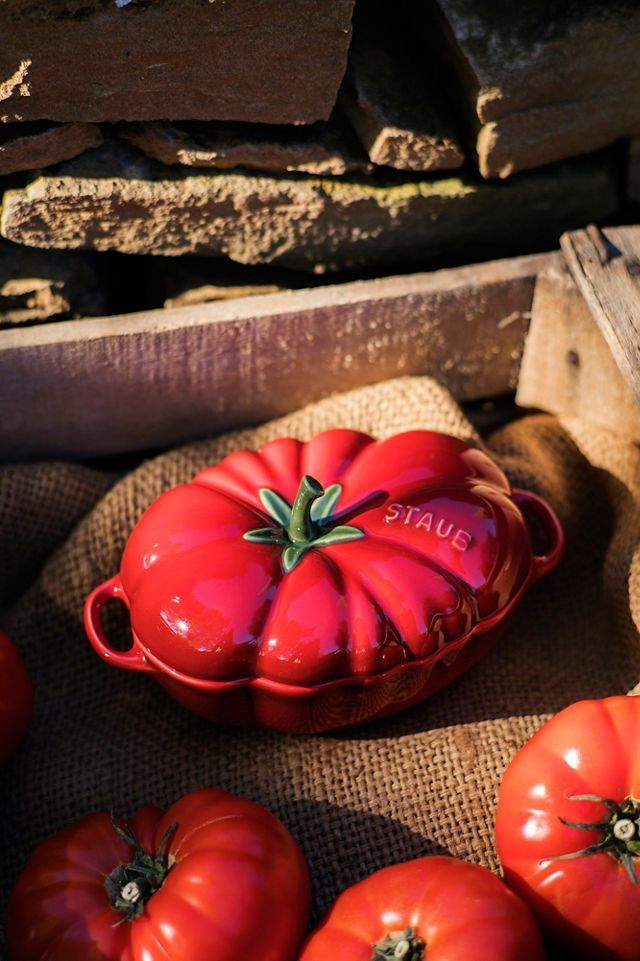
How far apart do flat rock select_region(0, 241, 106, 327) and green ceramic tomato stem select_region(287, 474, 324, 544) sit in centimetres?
73

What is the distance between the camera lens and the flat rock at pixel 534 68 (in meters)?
1.68

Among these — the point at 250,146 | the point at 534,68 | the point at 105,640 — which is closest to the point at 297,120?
the point at 250,146

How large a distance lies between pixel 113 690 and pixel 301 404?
668mm

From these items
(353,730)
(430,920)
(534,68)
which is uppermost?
(534,68)

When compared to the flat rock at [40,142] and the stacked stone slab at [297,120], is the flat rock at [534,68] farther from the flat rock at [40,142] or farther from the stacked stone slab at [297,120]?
the flat rock at [40,142]

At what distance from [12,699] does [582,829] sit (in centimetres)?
85

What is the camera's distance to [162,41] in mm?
1553

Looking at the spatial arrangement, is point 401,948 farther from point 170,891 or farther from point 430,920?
point 170,891

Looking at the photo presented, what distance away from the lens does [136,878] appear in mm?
1246

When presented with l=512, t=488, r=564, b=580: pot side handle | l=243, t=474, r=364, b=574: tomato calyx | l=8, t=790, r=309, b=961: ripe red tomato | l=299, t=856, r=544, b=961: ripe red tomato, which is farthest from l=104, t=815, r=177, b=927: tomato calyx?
l=512, t=488, r=564, b=580: pot side handle

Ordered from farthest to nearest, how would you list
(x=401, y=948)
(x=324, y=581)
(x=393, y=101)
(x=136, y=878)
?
1. (x=393, y=101)
2. (x=324, y=581)
3. (x=136, y=878)
4. (x=401, y=948)

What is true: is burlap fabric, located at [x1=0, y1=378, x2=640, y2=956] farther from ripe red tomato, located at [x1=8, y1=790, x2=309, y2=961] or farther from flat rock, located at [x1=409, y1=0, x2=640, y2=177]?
flat rock, located at [x1=409, y1=0, x2=640, y2=177]

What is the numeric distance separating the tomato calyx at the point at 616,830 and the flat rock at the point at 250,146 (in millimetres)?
1169

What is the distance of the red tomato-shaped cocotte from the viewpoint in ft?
4.41
